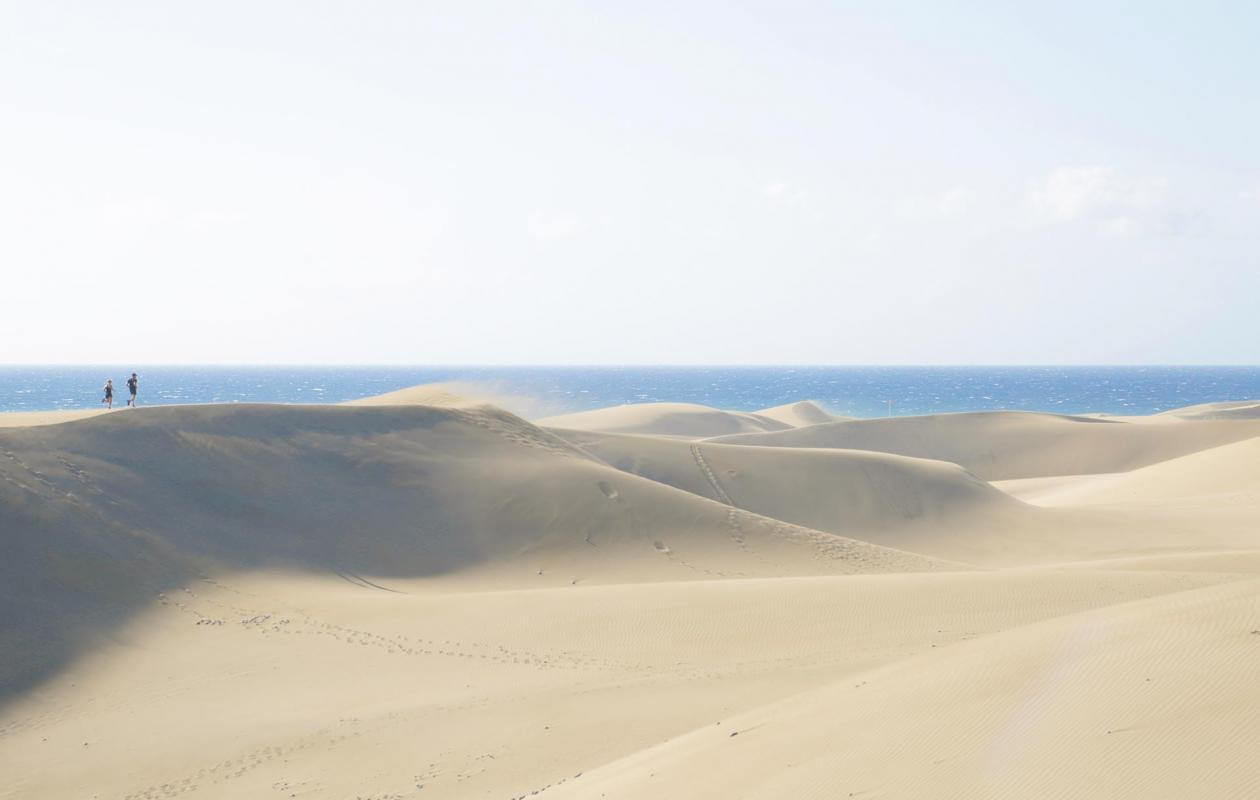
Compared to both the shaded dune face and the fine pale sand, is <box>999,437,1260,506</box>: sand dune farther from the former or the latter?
the shaded dune face

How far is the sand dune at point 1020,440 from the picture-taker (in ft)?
174

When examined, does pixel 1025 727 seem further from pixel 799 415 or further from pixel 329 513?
pixel 799 415

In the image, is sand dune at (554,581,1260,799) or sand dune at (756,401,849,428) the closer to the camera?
sand dune at (554,581,1260,799)

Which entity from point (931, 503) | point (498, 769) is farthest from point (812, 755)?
point (931, 503)

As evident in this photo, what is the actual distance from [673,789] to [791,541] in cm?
1549

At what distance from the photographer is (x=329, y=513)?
71.1 feet

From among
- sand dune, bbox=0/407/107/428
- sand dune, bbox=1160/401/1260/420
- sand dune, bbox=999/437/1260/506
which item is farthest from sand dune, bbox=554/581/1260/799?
sand dune, bbox=1160/401/1260/420

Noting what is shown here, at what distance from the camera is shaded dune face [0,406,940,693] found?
55.5ft

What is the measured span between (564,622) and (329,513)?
7.85m

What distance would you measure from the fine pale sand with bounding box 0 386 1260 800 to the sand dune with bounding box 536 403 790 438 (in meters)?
28.8

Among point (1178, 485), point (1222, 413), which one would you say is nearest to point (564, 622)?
point (1178, 485)

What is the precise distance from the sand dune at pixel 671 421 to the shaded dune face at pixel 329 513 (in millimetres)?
33550

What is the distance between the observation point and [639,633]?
14969mm

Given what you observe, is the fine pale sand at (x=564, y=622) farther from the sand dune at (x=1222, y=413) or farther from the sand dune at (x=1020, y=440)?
the sand dune at (x=1222, y=413)
